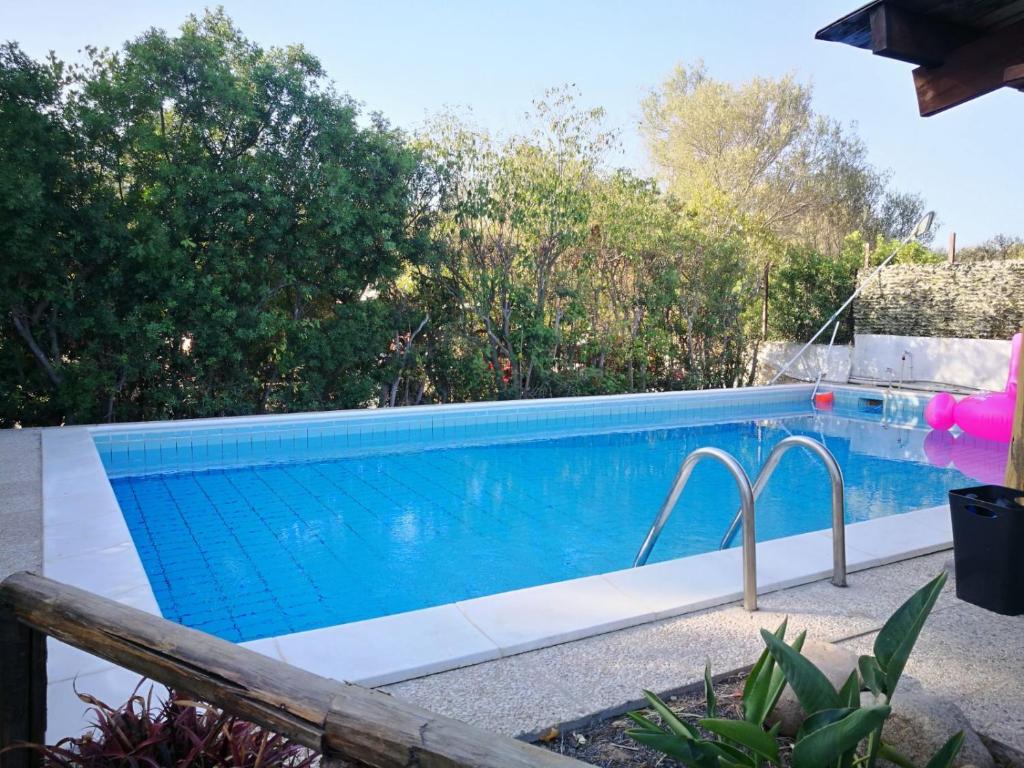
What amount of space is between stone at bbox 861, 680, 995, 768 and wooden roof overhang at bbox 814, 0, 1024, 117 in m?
2.32

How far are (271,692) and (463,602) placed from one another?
89.8 inches

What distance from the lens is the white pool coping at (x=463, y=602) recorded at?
2721mm

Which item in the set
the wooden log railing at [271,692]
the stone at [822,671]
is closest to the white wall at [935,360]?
the stone at [822,671]

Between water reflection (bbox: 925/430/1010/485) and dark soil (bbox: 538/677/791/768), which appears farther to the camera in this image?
water reflection (bbox: 925/430/1010/485)

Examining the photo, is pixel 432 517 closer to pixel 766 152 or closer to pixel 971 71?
pixel 971 71

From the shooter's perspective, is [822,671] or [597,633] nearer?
[822,671]

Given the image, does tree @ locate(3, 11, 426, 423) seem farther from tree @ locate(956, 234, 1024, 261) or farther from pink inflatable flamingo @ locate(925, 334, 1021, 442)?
tree @ locate(956, 234, 1024, 261)

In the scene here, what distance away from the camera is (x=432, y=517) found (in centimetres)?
607

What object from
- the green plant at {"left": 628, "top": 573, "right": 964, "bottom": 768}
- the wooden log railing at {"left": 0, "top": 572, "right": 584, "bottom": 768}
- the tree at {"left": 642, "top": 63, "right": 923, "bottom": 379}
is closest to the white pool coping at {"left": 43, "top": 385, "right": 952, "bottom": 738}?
the wooden log railing at {"left": 0, "top": 572, "right": 584, "bottom": 768}

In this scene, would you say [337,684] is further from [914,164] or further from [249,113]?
[914,164]

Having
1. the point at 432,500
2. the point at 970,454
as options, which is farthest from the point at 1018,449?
the point at 970,454

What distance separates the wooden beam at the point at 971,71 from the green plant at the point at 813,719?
2.33 m

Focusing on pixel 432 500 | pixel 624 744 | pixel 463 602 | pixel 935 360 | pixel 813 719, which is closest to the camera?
pixel 813 719

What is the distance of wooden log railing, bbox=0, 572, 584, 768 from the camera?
0.97 m
